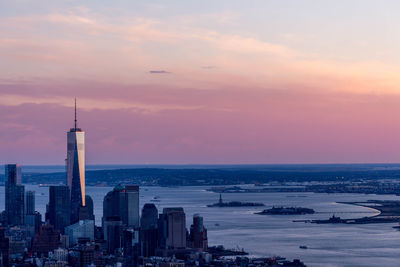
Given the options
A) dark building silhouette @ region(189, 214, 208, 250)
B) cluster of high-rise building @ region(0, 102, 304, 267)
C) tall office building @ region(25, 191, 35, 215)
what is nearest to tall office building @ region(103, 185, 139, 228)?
cluster of high-rise building @ region(0, 102, 304, 267)

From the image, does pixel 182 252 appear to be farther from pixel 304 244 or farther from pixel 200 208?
pixel 200 208

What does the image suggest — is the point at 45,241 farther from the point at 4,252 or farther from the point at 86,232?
the point at 4,252

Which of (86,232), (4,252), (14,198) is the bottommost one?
(4,252)

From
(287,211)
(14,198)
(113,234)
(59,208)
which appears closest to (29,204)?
(14,198)

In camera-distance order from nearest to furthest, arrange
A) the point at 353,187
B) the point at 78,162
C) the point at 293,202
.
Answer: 1. the point at 78,162
2. the point at 293,202
3. the point at 353,187

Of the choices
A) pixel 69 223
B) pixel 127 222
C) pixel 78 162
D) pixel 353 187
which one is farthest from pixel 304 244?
pixel 353 187

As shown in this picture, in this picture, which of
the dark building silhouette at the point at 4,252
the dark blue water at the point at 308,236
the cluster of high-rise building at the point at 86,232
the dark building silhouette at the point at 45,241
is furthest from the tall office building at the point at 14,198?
the dark building silhouette at the point at 4,252
